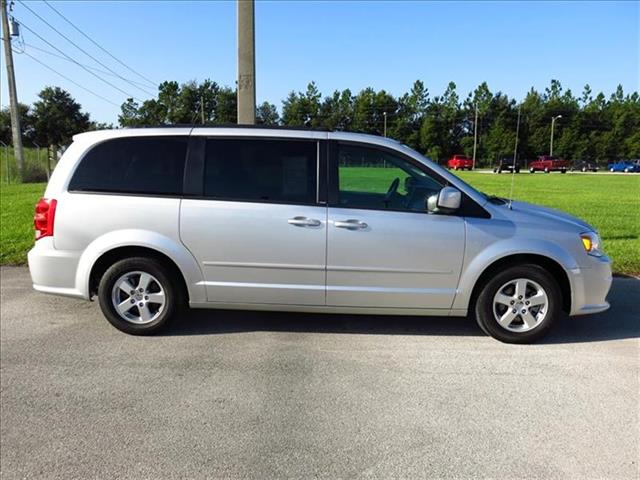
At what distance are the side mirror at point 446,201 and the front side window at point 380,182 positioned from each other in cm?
10

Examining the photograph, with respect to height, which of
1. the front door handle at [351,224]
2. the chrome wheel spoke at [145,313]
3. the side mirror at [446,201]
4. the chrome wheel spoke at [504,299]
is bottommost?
the chrome wheel spoke at [145,313]

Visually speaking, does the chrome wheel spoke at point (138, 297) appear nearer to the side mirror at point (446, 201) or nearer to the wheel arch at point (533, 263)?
the side mirror at point (446, 201)

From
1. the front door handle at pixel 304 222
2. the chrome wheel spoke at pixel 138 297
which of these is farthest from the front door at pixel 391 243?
the chrome wheel spoke at pixel 138 297

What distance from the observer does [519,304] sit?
173 inches

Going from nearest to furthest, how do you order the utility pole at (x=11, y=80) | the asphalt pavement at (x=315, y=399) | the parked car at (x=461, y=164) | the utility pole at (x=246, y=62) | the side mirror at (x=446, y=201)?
the asphalt pavement at (x=315, y=399) → the side mirror at (x=446, y=201) → the utility pole at (x=246, y=62) → the utility pole at (x=11, y=80) → the parked car at (x=461, y=164)

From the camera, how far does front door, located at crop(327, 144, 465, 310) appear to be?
14.1 ft

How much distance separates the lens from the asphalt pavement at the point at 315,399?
108 inches

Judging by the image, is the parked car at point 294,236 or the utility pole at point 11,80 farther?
the utility pole at point 11,80

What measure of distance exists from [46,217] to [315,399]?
3.00 metres

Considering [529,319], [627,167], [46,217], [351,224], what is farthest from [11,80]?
[627,167]

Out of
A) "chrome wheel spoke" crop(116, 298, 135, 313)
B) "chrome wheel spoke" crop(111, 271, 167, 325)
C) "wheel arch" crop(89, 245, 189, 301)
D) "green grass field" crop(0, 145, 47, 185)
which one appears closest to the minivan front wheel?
"wheel arch" crop(89, 245, 189, 301)

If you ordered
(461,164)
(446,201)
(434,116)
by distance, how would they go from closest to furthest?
(446,201) → (461,164) → (434,116)

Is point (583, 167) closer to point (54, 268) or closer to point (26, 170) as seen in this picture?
point (26, 170)

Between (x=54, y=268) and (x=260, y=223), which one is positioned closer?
(x=260, y=223)
